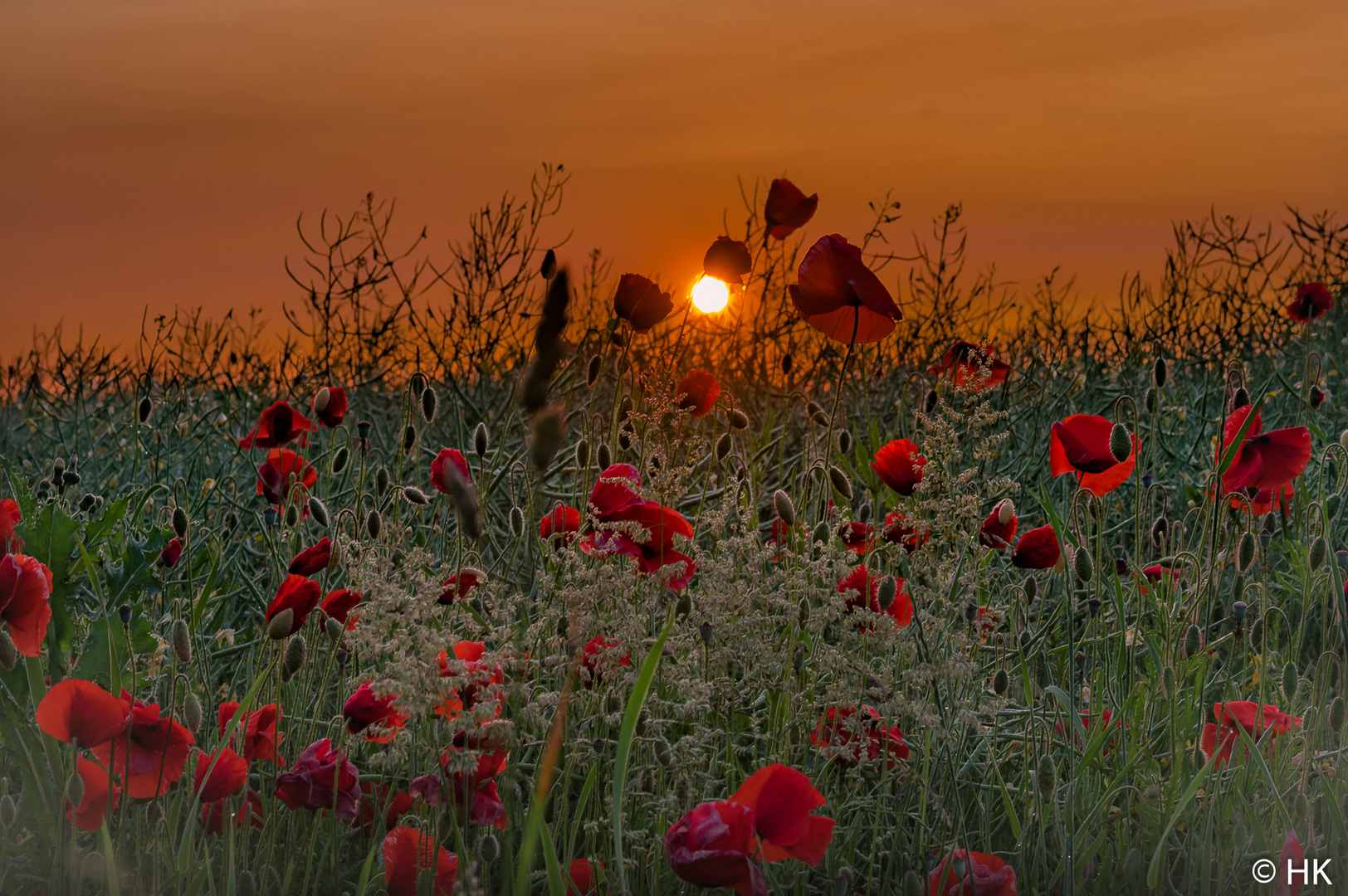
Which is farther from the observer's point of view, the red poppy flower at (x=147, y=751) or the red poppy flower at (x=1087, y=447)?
the red poppy flower at (x=1087, y=447)

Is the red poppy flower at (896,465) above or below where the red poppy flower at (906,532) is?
above

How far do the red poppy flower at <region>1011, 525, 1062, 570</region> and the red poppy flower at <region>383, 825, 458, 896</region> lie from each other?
98 centimetres

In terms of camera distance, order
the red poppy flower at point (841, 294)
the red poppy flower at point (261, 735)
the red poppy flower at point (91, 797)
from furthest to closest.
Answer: the red poppy flower at point (841, 294)
the red poppy flower at point (261, 735)
the red poppy flower at point (91, 797)

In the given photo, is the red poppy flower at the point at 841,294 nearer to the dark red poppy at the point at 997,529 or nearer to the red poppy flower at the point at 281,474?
the dark red poppy at the point at 997,529

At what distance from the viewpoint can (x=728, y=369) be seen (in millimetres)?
4238

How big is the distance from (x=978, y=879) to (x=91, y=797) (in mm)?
1074

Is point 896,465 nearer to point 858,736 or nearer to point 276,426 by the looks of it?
point 858,736

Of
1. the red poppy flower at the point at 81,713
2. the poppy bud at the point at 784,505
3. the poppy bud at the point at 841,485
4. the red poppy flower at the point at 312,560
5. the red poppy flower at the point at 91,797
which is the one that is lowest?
the red poppy flower at the point at 91,797

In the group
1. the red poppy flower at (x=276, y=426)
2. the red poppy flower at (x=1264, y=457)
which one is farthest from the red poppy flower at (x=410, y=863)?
the red poppy flower at (x=1264, y=457)

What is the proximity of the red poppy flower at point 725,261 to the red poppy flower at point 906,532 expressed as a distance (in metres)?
0.50

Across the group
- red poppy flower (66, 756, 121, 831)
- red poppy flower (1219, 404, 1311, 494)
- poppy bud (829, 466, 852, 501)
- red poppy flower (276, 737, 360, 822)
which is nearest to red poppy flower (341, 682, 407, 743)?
red poppy flower (276, 737, 360, 822)

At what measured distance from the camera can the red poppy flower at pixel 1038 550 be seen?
5.93 feet

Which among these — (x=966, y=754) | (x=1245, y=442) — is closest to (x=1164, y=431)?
(x=1245, y=442)

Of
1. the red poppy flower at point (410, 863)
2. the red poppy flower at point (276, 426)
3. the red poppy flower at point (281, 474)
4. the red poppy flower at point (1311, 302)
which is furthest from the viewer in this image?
the red poppy flower at point (1311, 302)
